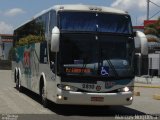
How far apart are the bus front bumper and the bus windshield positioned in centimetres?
197

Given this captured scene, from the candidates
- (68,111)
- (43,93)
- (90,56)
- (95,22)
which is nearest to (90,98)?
(90,56)

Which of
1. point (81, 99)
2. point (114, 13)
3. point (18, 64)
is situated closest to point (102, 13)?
point (114, 13)

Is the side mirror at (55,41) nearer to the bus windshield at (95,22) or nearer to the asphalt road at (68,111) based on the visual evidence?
the bus windshield at (95,22)

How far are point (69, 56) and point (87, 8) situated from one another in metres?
1.74

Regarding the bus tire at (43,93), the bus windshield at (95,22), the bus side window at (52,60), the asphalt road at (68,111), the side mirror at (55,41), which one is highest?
the bus windshield at (95,22)

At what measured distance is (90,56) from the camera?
1468 centimetres

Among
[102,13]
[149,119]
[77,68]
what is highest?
[102,13]

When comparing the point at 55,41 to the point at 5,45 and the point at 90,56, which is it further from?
the point at 5,45

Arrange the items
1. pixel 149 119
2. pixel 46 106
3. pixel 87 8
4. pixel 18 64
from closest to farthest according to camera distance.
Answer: pixel 149 119 < pixel 87 8 < pixel 46 106 < pixel 18 64

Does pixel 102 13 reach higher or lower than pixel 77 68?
higher

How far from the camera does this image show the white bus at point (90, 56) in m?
14.5

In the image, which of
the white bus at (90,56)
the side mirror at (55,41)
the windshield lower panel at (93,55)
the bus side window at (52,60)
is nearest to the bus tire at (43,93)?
the white bus at (90,56)

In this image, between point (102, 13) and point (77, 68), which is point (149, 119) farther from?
point (102, 13)

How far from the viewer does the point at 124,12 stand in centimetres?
1556
